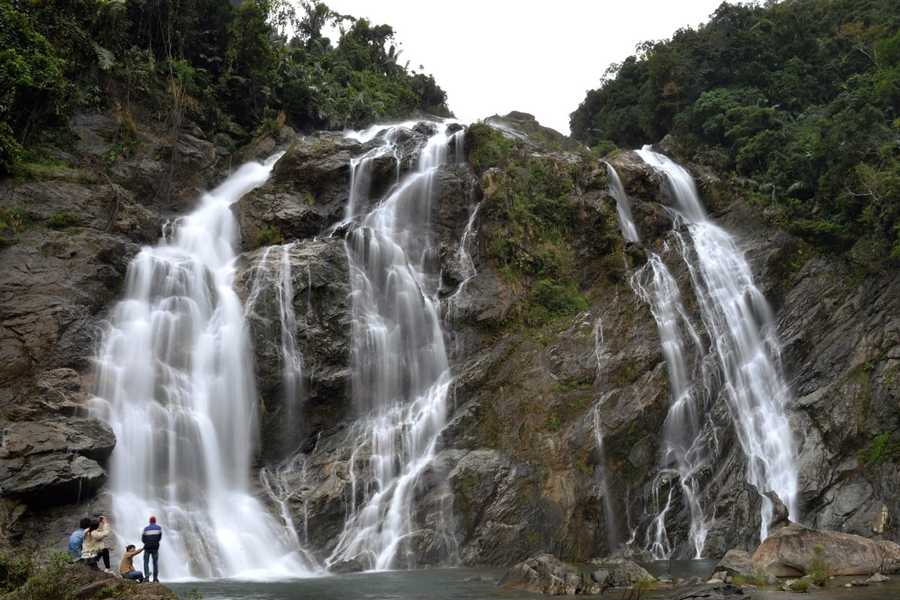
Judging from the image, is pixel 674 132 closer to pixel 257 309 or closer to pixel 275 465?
pixel 257 309

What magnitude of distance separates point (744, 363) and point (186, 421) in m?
18.9

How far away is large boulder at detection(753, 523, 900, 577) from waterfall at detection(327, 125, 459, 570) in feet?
29.5

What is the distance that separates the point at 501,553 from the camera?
18.0 meters

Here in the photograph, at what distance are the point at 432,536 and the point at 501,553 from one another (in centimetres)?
201

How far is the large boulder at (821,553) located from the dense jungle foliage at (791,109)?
10.9 metres

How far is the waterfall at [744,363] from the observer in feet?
66.5

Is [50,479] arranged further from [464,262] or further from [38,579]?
[464,262]

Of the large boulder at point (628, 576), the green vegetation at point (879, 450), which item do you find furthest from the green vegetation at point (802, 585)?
the green vegetation at point (879, 450)

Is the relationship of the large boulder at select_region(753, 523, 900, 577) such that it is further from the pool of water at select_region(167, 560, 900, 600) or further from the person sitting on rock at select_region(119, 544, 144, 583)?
the person sitting on rock at select_region(119, 544, 144, 583)

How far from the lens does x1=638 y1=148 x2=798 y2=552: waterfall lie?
20.3 m

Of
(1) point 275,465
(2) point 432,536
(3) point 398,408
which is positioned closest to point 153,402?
A: (1) point 275,465

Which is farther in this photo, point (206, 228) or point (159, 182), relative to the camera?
point (159, 182)

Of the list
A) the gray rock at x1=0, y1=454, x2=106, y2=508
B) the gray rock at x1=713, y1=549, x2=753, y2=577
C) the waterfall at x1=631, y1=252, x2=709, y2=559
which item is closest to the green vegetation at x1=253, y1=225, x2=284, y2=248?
the gray rock at x1=0, y1=454, x2=106, y2=508

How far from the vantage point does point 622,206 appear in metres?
29.2
